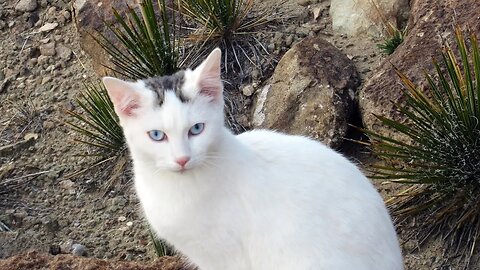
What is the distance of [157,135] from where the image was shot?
3.56m

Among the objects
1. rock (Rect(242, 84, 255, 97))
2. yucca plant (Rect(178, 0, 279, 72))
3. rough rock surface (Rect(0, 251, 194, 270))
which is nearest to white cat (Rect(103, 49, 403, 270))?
rough rock surface (Rect(0, 251, 194, 270))

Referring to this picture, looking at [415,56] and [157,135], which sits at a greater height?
[157,135]

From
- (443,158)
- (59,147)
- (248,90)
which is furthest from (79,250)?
(443,158)

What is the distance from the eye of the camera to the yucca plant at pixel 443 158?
15.2 feet

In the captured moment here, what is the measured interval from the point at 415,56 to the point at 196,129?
219cm

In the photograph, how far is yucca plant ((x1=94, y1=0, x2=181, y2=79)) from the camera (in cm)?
563

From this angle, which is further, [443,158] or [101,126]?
[101,126]

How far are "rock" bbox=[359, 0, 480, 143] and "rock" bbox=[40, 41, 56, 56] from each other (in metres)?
2.61

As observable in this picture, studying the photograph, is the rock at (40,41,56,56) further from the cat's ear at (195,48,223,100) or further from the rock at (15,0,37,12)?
the cat's ear at (195,48,223,100)

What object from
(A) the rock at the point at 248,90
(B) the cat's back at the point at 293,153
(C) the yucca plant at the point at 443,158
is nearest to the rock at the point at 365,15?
(A) the rock at the point at 248,90

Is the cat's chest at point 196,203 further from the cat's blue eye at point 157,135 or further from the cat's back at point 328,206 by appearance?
the cat's blue eye at point 157,135

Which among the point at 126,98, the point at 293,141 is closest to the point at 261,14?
the point at 293,141

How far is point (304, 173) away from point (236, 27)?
8.36 feet

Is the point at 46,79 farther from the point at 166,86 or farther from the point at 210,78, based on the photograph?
the point at 210,78
